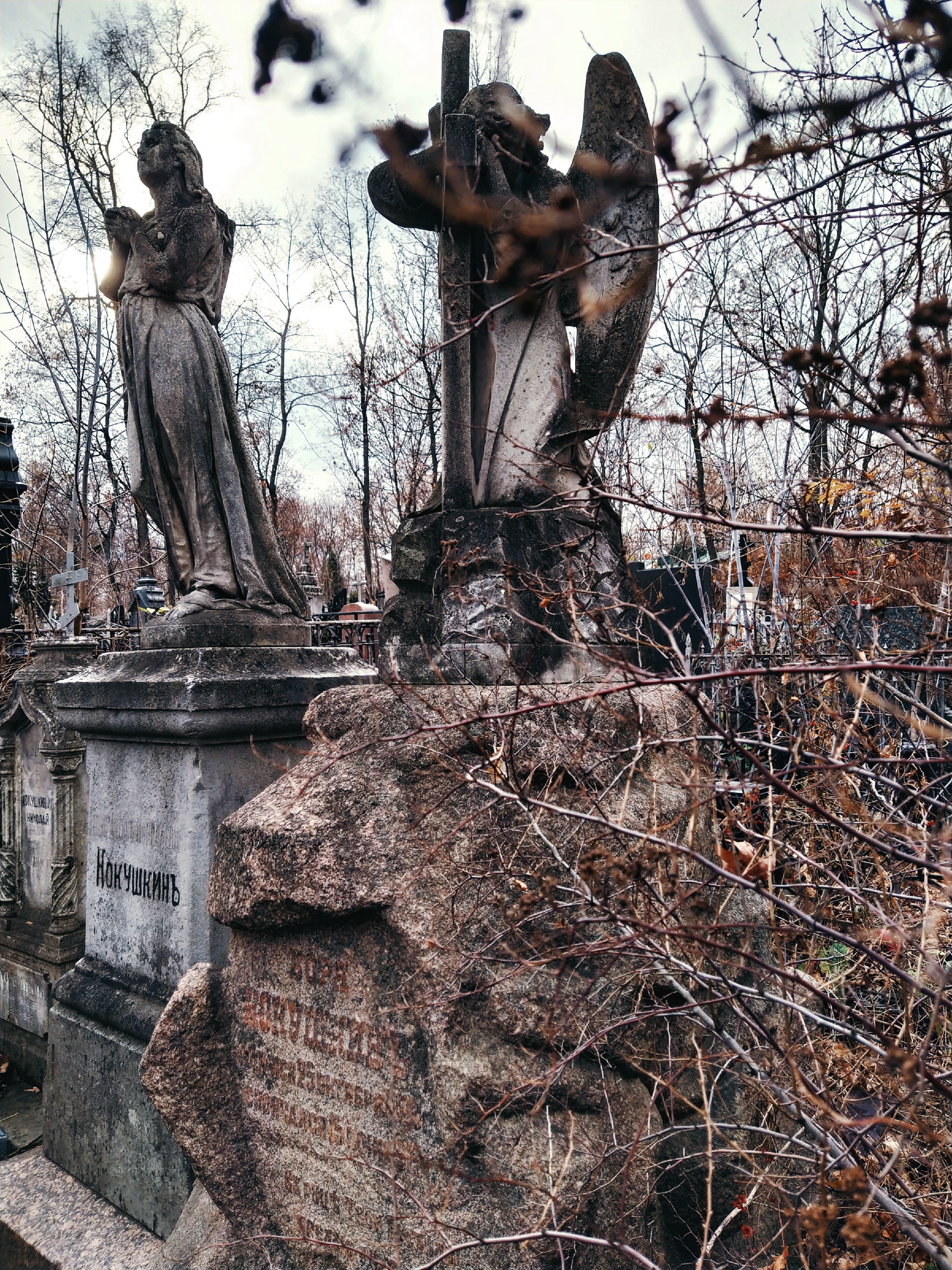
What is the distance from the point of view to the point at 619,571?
2.98 meters

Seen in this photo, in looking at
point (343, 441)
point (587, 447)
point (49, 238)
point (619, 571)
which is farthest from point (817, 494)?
point (343, 441)

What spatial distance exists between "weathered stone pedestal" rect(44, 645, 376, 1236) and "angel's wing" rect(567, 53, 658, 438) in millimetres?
1873

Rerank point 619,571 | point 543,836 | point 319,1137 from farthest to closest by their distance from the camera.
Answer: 1. point 619,571
2. point 319,1137
3. point 543,836

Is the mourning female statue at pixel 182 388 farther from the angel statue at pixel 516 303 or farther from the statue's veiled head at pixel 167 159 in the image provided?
the angel statue at pixel 516 303

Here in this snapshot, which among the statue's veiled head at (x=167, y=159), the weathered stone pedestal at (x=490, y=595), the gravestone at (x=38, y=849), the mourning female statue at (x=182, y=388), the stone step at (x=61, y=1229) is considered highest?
the statue's veiled head at (x=167, y=159)

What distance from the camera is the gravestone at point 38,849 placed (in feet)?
19.6

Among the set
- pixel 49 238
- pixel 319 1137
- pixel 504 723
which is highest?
pixel 49 238

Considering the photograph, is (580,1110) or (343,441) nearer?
(580,1110)

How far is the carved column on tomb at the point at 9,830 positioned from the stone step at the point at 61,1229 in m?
2.96

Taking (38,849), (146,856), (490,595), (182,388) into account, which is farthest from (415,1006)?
(38,849)

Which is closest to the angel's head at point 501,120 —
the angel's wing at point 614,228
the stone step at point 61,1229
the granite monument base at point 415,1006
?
the angel's wing at point 614,228

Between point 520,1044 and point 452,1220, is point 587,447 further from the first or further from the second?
point 452,1220

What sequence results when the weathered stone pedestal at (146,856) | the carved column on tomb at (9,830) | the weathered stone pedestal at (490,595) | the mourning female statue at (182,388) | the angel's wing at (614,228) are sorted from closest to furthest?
1. the weathered stone pedestal at (490,595)
2. the angel's wing at (614,228)
3. the weathered stone pedestal at (146,856)
4. the mourning female statue at (182,388)
5. the carved column on tomb at (9,830)

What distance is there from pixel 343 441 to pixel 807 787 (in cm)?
2045
